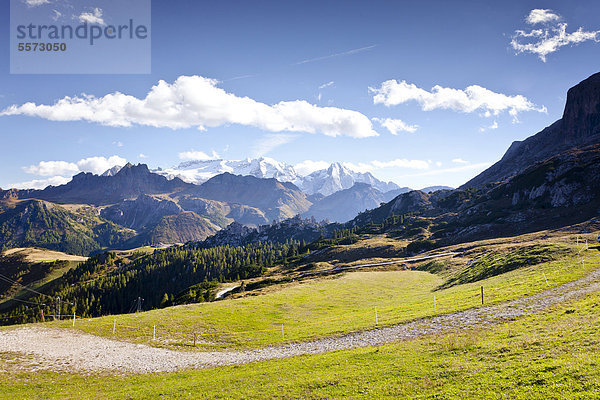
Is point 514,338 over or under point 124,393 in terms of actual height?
over

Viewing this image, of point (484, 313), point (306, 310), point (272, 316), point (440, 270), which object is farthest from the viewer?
point (440, 270)

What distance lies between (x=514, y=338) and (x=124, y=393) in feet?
115

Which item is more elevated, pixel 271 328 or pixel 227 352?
pixel 227 352

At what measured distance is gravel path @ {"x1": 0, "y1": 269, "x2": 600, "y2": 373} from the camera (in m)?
36.8

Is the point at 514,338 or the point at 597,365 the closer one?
the point at 597,365

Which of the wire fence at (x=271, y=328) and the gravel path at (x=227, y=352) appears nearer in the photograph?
the gravel path at (x=227, y=352)

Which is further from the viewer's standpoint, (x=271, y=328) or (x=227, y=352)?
(x=271, y=328)

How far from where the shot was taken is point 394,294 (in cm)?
8369

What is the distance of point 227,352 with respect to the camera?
4316 centimetres

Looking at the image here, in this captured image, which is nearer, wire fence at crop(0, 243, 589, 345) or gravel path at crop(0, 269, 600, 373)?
gravel path at crop(0, 269, 600, 373)

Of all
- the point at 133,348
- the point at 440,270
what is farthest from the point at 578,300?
the point at 440,270

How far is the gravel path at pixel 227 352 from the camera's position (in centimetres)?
3678

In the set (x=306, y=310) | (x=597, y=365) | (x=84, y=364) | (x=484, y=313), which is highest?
(x=597, y=365)

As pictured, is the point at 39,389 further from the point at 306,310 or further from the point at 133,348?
the point at 306,310
